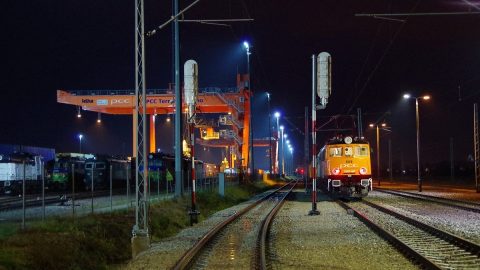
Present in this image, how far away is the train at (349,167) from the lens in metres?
37.2

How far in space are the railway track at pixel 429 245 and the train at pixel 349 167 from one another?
1353 centimetres

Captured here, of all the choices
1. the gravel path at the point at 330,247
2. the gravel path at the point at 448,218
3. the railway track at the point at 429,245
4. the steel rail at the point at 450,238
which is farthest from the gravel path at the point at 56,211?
the gravel path at the point at 448,218

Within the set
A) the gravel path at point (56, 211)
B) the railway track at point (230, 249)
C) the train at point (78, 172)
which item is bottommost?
the railway track at point (230, 249)

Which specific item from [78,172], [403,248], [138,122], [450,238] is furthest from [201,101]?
[403,248]

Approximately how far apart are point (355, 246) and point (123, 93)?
60.5m

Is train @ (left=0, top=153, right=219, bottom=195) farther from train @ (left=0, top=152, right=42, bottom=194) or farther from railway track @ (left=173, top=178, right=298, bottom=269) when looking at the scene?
railway track @ (left=173, top=178, right=298, bottom=269)

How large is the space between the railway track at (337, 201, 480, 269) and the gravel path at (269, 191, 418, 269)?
10.5 inches

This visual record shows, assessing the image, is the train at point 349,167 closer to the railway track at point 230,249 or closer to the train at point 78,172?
the train at point 78,172

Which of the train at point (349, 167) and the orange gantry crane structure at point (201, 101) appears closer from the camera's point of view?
the train at point (349, 167)

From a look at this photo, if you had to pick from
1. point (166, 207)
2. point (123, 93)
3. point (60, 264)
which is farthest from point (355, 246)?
point (123, 93)

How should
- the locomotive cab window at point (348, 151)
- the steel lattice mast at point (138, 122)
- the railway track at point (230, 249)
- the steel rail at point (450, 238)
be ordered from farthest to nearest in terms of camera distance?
the locomotive cab window at point (348, 151) → the steel lattice mast at point (138, 122) → the steel rail at point (450, 238) → the railway track at point (230, 249)

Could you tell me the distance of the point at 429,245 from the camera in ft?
53.0

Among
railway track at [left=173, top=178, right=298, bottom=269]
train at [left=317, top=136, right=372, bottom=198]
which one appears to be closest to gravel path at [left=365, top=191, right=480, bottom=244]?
train at [left=317, top=136, right=372, bottom=198]

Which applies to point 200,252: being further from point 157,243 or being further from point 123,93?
point 123,93
